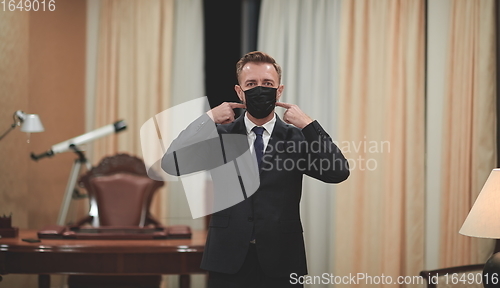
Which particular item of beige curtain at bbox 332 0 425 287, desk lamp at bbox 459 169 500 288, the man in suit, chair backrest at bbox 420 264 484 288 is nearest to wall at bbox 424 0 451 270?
beige curtain at bbox 332 0 425 287

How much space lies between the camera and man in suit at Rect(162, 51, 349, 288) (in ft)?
5.61

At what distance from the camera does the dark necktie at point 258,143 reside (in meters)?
1.77

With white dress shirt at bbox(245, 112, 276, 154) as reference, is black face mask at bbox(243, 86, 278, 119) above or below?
above

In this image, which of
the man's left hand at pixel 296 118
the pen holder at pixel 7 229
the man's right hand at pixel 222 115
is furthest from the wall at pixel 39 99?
the man's left hand at pixel 296 118

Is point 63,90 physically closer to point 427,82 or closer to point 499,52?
point 427,82

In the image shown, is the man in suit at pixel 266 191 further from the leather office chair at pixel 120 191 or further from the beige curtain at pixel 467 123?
the beige curtain at pixel 467 123

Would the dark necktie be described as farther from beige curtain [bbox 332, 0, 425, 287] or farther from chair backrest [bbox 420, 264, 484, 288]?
beige curtain [bbox 332, 0, 425, 287]

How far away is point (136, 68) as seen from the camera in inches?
169

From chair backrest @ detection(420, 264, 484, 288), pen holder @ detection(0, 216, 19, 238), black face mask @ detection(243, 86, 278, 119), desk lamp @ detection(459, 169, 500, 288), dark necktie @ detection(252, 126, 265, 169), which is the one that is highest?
black face mask @ detection(243, 86, 278, 119)

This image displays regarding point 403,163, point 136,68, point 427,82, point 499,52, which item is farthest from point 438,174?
point 136,68

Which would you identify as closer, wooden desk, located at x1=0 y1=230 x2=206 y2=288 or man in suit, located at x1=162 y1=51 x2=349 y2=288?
man in suit, located at x1=162 y1=51 x2=349 y2=288

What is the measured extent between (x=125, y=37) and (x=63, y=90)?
0.64 metres

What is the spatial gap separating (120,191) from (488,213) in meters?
2.19

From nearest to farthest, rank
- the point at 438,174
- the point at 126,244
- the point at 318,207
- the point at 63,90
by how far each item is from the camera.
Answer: the point at 126,244, the point at 438,174, the point at 318,207, the point at 63,90
